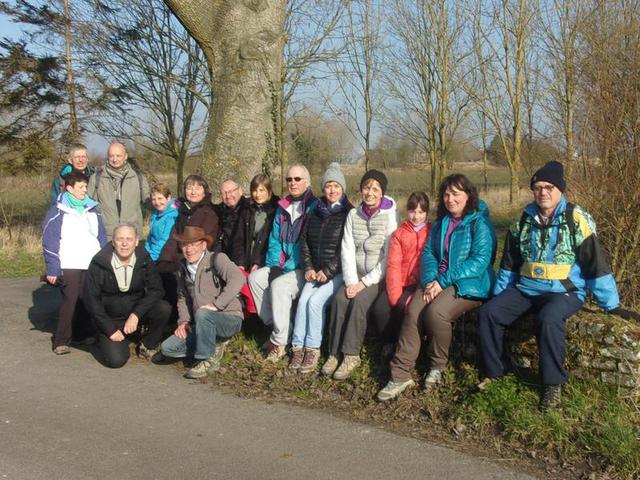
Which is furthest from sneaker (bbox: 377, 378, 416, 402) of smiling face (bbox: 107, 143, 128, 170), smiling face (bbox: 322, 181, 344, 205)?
smiling face (bbox: 107, 143, 128, 170)

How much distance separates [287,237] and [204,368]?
5.02ft

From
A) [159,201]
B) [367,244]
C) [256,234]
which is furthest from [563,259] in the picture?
[159,201]

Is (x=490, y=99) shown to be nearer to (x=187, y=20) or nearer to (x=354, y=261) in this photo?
(x=187, y=20)

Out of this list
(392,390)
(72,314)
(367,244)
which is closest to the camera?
(392,390)

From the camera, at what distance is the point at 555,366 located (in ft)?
15.5

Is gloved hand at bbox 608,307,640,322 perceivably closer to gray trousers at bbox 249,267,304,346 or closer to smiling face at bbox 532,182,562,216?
smiling face at bbox 532,182,562,216

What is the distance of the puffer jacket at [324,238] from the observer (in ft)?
20.7

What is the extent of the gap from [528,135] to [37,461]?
6532 mm

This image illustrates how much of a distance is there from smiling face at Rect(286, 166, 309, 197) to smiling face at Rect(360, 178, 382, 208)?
0.81m

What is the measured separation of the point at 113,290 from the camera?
6.55m

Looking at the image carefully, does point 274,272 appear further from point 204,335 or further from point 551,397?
point 551,397

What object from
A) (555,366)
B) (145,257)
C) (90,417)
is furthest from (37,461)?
(555,366)

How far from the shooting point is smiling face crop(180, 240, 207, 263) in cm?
623

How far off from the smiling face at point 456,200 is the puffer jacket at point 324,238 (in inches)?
46.0
